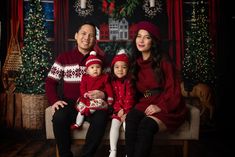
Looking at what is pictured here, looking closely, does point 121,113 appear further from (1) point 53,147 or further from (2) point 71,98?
(1) point 53,147

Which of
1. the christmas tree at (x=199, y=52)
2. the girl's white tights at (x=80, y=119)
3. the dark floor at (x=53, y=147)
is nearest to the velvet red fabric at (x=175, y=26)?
the christmas tree at (x=199, y=52)

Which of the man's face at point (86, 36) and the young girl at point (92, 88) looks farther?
the man's face at point (86, 36)

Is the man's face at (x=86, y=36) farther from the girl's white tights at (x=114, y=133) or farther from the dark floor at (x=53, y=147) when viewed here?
the dark floor at (x=53, y=147)

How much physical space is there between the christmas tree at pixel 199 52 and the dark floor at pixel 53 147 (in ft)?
2.51

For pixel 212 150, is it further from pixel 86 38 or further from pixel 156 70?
pixel 86 38

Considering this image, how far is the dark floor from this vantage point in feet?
11.2

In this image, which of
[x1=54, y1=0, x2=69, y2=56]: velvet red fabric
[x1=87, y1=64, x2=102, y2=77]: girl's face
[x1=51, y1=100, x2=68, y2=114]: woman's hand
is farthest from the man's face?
[x1=54, y1=0, x2=69, y2=56]: velvet red fabric

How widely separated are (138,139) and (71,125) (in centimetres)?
67

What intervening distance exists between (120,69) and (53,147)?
4.65 feet

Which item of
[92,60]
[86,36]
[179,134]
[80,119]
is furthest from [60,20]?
[179,134]

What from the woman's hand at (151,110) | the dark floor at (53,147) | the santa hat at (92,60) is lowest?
the dark floor at (53,147)

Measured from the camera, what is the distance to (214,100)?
4211 mm

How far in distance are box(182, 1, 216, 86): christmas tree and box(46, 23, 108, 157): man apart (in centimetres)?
147

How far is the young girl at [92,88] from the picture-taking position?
9.55 feet
